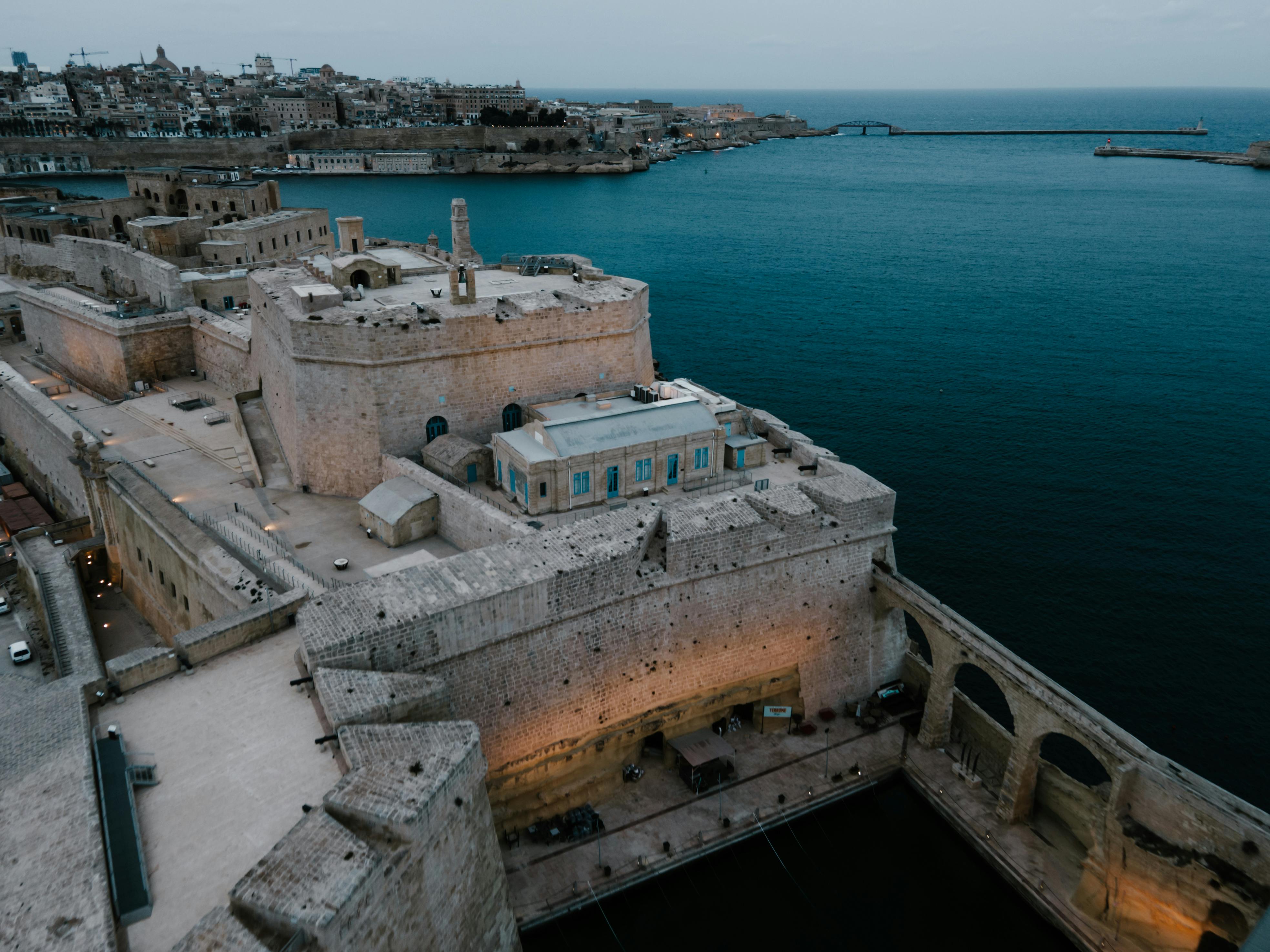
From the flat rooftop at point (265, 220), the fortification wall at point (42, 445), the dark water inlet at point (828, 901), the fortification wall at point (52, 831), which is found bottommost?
the dark water inlet at point (828, 901)

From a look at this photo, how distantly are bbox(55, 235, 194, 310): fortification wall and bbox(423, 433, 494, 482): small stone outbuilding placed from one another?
68.8ft

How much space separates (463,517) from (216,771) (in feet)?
36.1

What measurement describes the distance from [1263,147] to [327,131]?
16338 cm

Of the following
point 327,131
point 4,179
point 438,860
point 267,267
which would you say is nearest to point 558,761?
point 438,860

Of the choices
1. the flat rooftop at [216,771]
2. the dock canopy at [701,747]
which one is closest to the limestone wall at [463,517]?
the flat rooftop at [216,771]

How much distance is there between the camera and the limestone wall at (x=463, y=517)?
23109 mm

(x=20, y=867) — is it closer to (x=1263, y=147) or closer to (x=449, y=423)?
(x=449, y=423)

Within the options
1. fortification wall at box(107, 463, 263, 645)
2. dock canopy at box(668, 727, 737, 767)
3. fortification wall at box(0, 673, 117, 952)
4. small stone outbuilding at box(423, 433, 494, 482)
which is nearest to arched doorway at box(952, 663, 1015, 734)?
dock canopy at box(668, 727, 737, 767)

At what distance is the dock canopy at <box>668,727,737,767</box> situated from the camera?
21.9 meters

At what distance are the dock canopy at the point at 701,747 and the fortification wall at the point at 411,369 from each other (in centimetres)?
1240

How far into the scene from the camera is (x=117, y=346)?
3750cm

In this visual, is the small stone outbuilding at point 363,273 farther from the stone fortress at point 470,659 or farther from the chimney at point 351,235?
the chimney at point 351,235

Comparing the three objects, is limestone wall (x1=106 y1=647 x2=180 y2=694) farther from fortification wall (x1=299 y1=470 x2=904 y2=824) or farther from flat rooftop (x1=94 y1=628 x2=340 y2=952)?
fortification wall (x1=299 y1=470 x2=904 y2=824)

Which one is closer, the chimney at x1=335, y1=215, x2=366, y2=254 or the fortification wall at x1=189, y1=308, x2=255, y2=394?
the fortification wall at x1=189, y1=308, x2=255, y2=394
